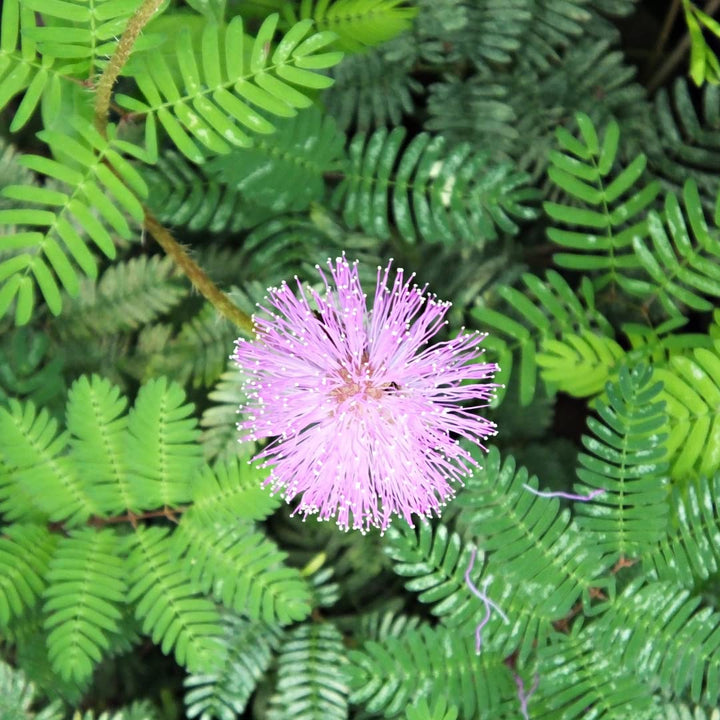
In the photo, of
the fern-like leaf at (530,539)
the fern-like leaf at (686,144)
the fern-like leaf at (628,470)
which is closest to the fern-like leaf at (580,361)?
the fern-like leaf at (628,470)

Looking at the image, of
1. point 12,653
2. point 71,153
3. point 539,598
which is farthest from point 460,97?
point 12,653

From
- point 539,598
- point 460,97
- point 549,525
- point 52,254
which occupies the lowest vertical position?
point 539,598

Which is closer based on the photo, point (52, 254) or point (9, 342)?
point (52, 254)

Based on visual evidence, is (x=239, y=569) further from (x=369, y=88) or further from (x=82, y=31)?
(x=369, y=88)

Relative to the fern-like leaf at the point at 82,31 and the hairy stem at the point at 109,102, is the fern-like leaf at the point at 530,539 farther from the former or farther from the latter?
the fern-like leaf at the point at 82,31

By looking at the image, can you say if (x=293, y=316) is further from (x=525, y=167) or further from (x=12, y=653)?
(x=12, y=653)

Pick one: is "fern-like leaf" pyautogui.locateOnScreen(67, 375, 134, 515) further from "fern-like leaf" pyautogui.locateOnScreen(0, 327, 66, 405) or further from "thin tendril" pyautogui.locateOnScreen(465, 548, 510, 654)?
"thin tendril" pyautogui.locateOnScreen(465, 548, 510, 654)

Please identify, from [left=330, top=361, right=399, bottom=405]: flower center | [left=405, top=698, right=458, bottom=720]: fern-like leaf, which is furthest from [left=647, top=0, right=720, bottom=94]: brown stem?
[left=405, top=698, right=458, bottom=720]: fern-like leaf

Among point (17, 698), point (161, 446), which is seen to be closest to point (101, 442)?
point (161, 446)
